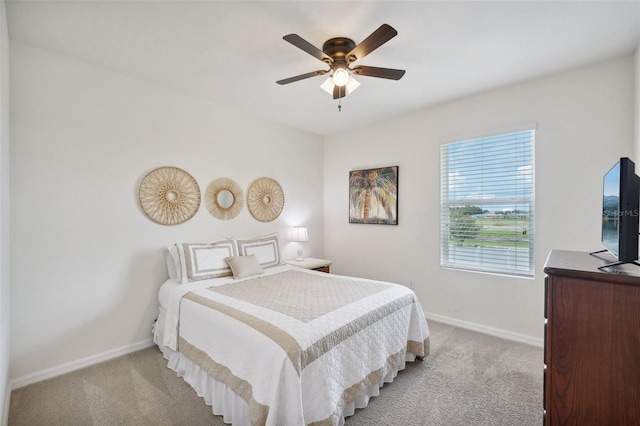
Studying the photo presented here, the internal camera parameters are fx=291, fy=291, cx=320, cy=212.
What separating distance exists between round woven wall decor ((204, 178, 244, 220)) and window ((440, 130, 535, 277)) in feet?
8.37

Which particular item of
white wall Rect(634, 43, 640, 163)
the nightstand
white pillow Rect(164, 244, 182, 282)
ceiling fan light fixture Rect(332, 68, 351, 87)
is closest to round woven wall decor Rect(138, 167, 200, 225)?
white pillow Rect(164, 244, 182, 282)

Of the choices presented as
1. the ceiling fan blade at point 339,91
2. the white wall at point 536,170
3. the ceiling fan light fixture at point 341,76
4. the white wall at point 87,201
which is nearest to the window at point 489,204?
the white wall at point 536,170

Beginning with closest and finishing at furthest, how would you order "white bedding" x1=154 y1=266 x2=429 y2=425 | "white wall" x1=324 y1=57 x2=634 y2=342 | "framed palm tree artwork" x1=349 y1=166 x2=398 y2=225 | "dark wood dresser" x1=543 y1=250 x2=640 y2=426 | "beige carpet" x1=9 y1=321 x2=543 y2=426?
"dark wood dresser" x1=543 y1=250 x2=640 y2=426 → "white bedding" x1=154 y1=266 x2=429 y2=425 → "beige carpet" x1=9 y1=321 x2=543 y2=426 → "white wall" x1=324 y1=57 x2=634 y2=342 → "framed palm tree artwork" x1=349 y1=166 x2=398 y2=225

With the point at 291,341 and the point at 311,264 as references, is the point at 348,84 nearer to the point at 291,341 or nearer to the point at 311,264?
the point at 291,341

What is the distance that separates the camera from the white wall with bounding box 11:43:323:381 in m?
2.29

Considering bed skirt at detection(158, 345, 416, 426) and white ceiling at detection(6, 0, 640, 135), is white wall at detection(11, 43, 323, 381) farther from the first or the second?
bed skirt at detection(158, 345, 416, 426)

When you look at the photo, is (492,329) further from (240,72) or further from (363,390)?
(240,72)

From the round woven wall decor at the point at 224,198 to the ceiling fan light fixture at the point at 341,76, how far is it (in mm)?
1967

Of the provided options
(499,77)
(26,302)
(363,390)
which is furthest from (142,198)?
(499,77)

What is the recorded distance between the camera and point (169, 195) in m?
3.08

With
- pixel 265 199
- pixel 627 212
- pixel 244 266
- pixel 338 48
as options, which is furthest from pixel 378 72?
pixel 265 199

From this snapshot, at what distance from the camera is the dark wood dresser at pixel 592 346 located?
3.18ft

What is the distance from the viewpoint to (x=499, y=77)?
→ 2807 millimetres

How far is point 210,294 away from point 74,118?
1.93m
